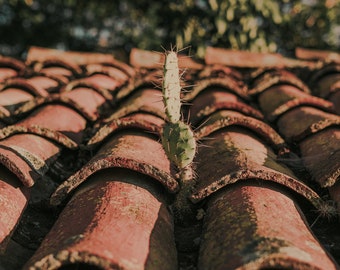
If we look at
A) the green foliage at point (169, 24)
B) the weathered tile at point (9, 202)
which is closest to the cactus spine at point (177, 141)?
the weathered tile at point (9, 202)

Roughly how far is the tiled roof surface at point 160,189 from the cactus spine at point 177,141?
40 millimetres

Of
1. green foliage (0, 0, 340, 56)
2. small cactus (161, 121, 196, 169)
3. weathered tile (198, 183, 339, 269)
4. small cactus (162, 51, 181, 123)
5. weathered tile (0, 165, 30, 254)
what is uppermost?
green foliage (0, 0, 340, 56)

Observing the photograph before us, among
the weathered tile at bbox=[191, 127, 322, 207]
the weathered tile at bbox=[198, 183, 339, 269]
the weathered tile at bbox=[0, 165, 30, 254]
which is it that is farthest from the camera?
the weathered tile at bbox=[191, 127, 322, 207]

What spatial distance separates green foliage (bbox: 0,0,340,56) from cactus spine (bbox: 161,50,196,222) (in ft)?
17.9

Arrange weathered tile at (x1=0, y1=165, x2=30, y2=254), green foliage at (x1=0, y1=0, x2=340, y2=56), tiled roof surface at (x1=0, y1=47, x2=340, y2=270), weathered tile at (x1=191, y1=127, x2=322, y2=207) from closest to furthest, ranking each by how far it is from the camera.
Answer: tiled roof surface at (x1=0, y1=47, x2=340, y2=270) < weathered tile at (x1=0, y1=165, x2=30, y2=254) < weathered tile at (x1=191, y1=127, x2=322, y2=207) < green foliage at (x1=0, y1=0, x2=340, y2=56)

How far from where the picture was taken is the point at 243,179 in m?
1.93

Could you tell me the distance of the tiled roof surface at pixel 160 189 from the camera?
1.48 m

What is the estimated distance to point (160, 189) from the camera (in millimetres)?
2031

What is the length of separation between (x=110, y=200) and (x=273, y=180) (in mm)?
627

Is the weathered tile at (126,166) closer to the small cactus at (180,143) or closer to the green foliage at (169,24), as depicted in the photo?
the small cactus at (180,143)

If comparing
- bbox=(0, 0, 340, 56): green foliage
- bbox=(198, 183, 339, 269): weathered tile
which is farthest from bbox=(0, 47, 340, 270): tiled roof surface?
bbox=(0, 0, 340, 56): green foliage

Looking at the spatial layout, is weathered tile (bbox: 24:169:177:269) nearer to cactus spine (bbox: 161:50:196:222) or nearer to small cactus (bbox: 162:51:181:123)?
cactus spine (bbox: 161:50:196:222)

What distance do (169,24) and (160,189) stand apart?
6674 millimetres

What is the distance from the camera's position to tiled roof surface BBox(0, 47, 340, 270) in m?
1.48
